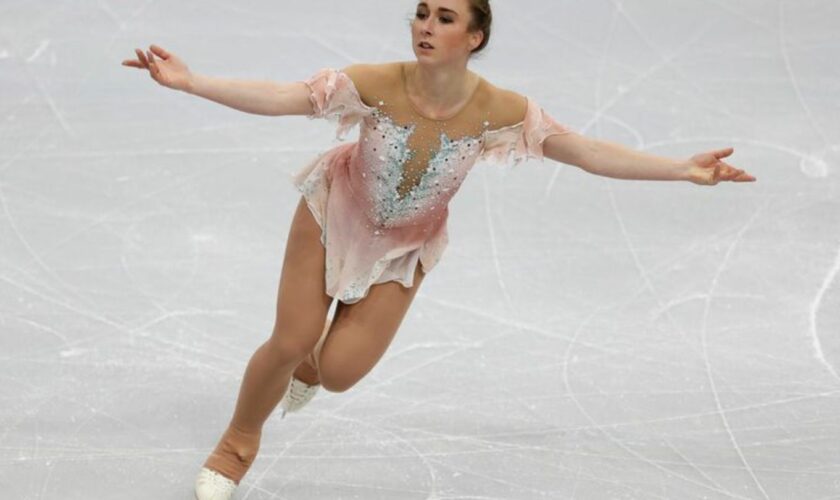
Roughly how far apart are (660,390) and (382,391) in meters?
0.84

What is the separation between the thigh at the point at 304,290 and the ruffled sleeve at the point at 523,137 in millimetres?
474

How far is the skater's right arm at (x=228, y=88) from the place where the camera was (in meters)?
3.41

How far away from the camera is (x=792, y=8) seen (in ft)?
21.3

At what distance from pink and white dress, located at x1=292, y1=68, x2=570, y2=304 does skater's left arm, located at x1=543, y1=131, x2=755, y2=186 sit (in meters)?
0.04

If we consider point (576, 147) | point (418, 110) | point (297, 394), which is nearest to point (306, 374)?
point (297, 394)

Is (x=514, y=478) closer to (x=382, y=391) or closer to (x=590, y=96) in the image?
(x=382, y=391)

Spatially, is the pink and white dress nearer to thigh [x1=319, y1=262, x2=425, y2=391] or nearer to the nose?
thigh [x1=319, y1=262, x2=425, y2=391]

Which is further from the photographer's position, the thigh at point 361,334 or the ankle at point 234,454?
the ankle at point 234,454

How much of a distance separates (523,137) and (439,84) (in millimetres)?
257

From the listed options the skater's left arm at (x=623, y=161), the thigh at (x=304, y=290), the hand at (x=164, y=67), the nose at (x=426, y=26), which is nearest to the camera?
the hand at (x=164, y=67)

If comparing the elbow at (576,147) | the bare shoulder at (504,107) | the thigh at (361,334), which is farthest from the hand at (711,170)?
the thigh at (361,334)

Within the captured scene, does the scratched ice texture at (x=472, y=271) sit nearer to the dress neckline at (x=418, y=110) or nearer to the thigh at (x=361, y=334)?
the thigh at (x=361, y=334)

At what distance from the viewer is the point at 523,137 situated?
3.78 m

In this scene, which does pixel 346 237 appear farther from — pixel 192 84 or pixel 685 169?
pixel 685 169
